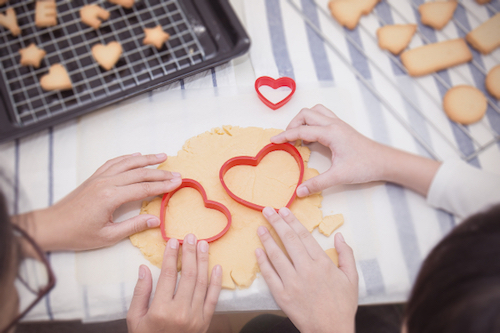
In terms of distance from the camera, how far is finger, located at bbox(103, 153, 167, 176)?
0.66 m

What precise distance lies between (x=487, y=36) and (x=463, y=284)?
2.32 feet

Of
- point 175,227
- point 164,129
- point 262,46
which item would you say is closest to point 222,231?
point 175,227

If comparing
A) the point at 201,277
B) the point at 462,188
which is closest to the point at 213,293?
the point at 201,277

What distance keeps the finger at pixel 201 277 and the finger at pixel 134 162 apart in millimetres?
205

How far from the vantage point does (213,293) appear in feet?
2.03

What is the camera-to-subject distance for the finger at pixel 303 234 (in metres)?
0.63

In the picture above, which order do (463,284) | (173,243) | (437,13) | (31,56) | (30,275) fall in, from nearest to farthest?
(463,284), (30,275), (173,243), (31,56), (437,13)

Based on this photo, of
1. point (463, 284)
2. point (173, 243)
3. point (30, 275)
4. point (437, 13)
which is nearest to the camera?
point (463, 284)

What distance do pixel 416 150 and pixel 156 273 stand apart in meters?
0.65

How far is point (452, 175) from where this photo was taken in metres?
0.69

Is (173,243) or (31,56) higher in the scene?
(31,56)

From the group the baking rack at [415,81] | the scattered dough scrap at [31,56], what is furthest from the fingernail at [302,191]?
the scattered dough scrap at [31,56]

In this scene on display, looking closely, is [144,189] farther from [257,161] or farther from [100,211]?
[257,161]

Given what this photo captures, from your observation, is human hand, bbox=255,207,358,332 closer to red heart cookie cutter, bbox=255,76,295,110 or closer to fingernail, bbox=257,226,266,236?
fingernail, bbox=257,226,266,236
